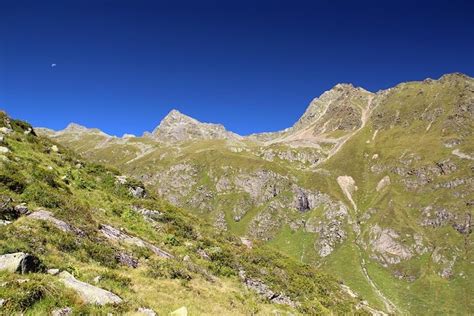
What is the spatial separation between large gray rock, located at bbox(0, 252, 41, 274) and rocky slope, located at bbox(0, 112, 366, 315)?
53mm

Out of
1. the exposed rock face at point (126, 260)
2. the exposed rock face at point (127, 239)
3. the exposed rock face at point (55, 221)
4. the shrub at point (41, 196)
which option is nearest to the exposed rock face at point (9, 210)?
the exposed rock face at point (55, 221)

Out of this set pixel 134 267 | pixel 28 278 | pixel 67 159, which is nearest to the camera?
pixel 28 278

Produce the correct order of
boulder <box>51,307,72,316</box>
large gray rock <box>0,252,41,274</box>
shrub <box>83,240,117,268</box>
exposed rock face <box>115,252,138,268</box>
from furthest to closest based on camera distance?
exposed rock face <box>115,252,138,268</box> → shrub <box>83,240,117,268</box> → large gray rock <box>0,252,41,274</box> → boulder <box>51,307,72,316</box>

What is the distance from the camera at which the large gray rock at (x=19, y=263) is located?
15.7 metres

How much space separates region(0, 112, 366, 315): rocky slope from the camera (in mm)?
15766

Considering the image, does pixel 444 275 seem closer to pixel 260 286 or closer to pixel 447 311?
pixel 447 311

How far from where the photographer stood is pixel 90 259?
69.7 ft

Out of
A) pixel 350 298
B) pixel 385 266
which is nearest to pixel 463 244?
pixel 385 266

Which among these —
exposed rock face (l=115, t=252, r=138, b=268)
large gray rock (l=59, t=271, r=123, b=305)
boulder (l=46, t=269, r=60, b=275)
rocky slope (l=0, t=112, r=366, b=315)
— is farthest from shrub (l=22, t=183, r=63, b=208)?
large gray rock (l=59, t=271, r=123, b=305)

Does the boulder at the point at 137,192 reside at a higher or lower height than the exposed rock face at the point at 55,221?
higher

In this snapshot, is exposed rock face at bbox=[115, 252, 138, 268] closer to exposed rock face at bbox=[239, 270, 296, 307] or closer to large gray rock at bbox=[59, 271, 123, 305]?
large gray rock at bbox=[59, 271, 123, 305]

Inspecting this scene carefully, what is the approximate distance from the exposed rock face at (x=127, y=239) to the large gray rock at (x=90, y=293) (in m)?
Result: 9.63

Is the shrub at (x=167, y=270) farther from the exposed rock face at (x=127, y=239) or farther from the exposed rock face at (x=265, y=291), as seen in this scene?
the exposed rock face at (x=265, y=291)

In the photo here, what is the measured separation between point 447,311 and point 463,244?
2093 inches
